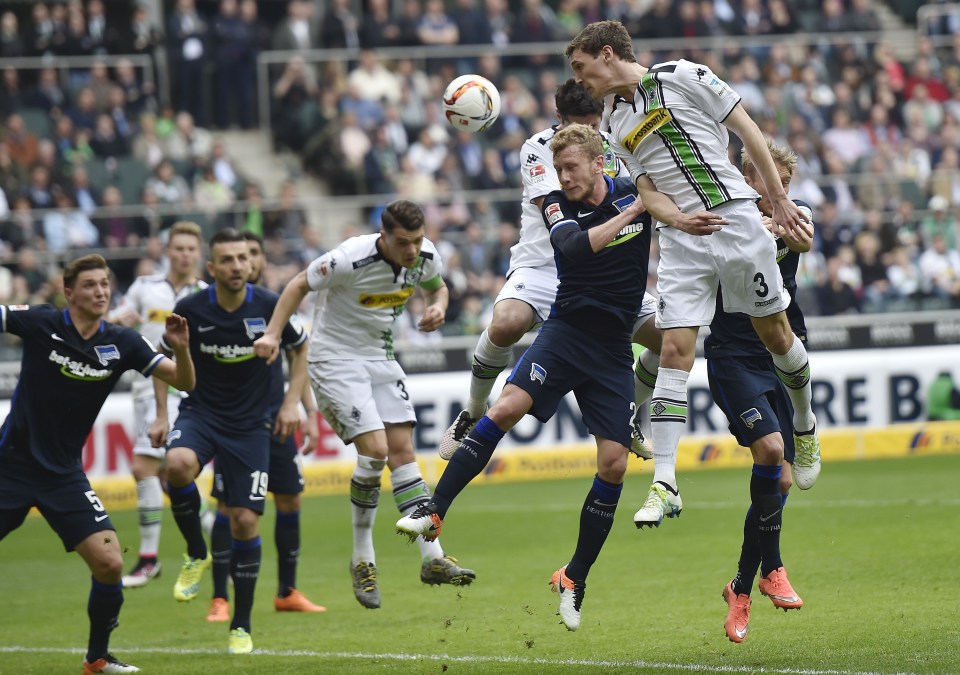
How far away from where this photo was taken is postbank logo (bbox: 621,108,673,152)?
8180 millimetres

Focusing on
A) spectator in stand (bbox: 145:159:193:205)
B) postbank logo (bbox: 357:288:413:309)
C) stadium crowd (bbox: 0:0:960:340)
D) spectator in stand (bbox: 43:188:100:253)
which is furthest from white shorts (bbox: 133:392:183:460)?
spectator in stand (bbox: 145:159:193:205)

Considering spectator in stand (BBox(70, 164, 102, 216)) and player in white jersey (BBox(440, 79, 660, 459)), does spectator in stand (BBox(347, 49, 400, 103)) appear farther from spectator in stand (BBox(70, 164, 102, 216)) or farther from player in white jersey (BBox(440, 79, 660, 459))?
player in white jersey (BBox(440, 79, 660, 459))

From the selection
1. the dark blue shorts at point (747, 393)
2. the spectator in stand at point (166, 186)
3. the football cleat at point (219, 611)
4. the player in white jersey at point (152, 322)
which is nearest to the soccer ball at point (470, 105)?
the dark blue shorts at point (747, 393)

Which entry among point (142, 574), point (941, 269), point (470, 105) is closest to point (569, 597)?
point (470, 105)

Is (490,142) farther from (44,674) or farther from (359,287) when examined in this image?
(44,674)

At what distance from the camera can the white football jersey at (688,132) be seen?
26.7ft

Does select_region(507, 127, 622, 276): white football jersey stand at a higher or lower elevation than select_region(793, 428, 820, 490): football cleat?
higher

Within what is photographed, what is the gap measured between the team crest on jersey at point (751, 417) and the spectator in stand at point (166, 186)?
13.6 metres

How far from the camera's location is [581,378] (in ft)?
28.6

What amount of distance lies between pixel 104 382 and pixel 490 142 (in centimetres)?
1542

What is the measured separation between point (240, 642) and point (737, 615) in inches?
130

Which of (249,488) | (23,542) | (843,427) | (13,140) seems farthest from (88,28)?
(249,488)

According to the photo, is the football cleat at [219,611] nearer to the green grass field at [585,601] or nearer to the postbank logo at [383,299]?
the green grass field at [585,601]

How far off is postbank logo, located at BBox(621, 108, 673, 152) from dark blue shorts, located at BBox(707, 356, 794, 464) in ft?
5.07
